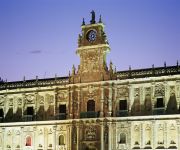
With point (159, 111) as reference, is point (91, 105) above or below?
above

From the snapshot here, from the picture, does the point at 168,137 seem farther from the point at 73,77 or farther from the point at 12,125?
the point at 12,125

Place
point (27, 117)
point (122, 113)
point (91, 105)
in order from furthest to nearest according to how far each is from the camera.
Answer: point (27, 117)
point (91, 105)
point (122, 113)

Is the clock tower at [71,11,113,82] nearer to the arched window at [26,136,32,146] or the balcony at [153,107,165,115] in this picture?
the balcony at [153,107,165,115]

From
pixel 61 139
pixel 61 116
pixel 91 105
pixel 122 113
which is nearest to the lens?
pixel 122 113

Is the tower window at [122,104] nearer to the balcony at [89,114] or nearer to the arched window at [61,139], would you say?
the balcony at [89,114]

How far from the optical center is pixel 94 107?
47.0 meters

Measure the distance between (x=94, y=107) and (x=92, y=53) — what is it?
6056 mm

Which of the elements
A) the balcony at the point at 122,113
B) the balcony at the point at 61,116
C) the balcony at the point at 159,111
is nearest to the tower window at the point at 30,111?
the balcony at the point at 61,116

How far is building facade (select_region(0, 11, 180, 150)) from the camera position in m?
43.2

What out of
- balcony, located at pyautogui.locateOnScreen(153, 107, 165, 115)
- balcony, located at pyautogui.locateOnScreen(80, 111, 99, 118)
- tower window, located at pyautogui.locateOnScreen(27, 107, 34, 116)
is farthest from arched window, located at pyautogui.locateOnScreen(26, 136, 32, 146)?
balcony, located at pyautogui.locateOnScreen(153, 107, 165, 115)

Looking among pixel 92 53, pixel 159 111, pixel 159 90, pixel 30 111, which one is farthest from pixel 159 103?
pixel 30 111

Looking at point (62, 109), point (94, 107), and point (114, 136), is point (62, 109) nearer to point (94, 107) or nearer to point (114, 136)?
point (94, 107)

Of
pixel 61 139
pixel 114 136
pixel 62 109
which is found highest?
pixel 62 109

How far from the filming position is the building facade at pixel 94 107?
43175 millimetres
